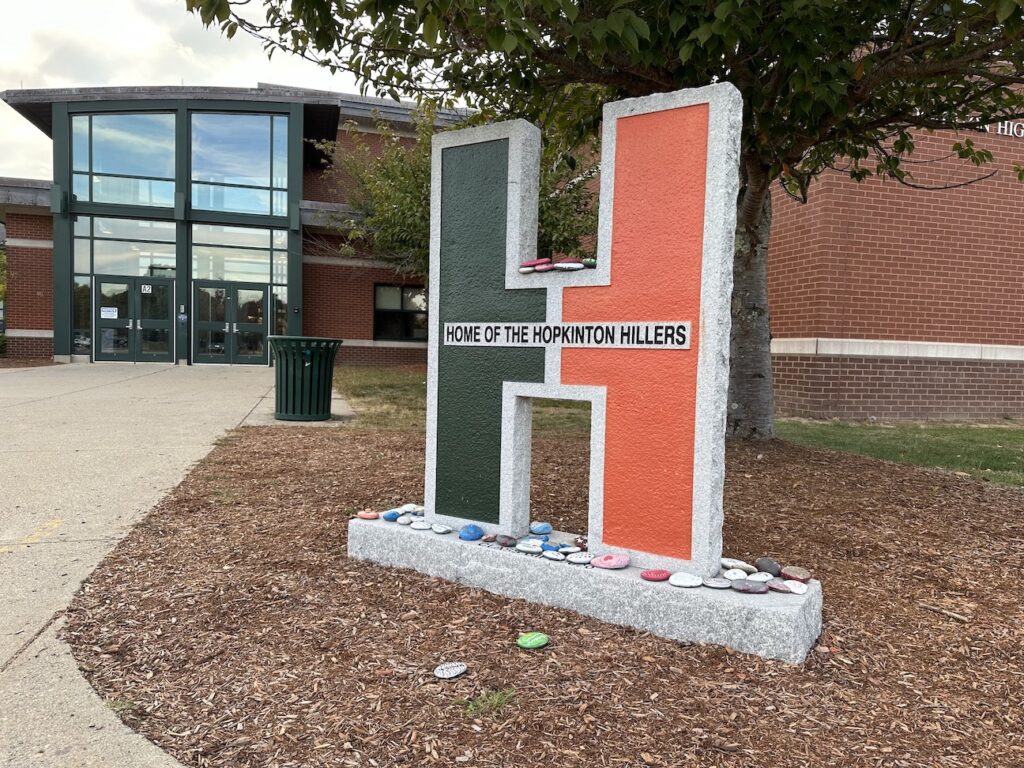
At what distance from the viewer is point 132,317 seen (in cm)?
1970

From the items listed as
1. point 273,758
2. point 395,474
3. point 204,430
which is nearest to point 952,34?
point 395,474

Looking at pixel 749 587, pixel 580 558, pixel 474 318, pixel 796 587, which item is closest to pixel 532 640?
pixel 580 558

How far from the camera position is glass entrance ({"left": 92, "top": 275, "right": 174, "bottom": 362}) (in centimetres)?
1958

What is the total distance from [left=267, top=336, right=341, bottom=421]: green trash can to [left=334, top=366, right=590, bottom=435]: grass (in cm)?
60

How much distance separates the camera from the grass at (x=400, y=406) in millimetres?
9453

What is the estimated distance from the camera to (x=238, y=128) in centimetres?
1989

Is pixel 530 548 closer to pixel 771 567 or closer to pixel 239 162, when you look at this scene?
pixel 771 567

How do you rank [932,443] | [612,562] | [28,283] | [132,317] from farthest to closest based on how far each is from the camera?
[28,283]
[132,317]
[932,443]
[612,562]

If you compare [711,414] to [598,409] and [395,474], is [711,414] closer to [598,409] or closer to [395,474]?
[598,409]

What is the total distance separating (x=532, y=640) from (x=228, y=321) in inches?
763

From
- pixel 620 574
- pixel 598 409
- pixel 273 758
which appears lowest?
pixel 273 758

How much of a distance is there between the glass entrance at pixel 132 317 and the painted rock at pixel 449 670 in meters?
19.8

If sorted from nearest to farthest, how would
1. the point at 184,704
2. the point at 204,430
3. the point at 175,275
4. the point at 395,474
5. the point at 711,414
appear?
the point at 184,704
the point at 711,414
the point at 395,474
the point at 204,430
the point at 175,275

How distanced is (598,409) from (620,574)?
763 millimetres
